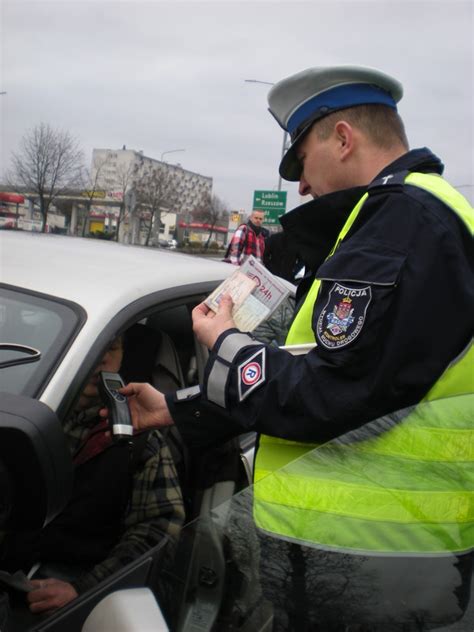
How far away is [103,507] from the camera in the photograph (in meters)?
1.94

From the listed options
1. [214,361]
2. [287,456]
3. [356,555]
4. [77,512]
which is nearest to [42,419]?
[214,361]

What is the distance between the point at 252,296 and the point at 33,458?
2.06 feet

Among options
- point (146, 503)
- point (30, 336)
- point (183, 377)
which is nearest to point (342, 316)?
point (30, 336)

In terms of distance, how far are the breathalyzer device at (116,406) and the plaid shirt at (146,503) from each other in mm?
161

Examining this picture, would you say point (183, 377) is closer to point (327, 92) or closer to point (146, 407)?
point (146, 407)

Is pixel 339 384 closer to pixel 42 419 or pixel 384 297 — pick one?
pixel 384 297

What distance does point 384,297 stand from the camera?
1104 mm

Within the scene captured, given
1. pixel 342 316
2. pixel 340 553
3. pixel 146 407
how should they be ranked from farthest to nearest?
pixel 146 407 < pixel 342 316 < pixel 340 553

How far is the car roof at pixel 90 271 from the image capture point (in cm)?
175

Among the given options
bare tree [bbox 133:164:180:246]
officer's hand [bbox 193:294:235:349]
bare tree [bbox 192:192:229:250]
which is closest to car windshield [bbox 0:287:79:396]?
officer's hand [bbox 193:294:235:349]

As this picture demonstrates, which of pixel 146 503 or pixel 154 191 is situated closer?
pixel 146 503

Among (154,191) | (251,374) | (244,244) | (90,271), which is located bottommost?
(251,374)

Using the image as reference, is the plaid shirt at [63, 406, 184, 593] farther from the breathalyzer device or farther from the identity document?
the identity document

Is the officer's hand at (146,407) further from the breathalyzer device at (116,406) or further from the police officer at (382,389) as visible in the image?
the police officer at (382,389)
